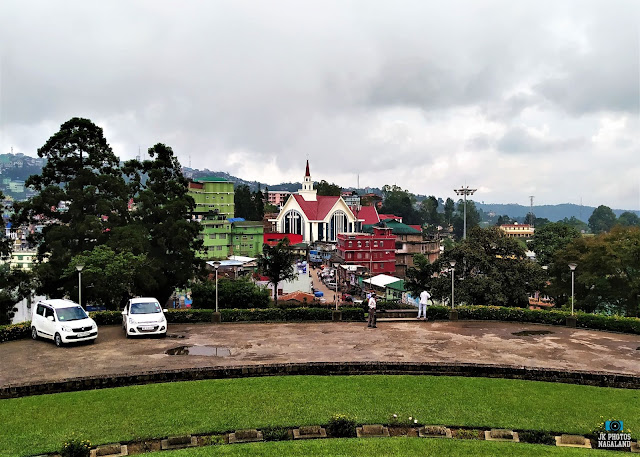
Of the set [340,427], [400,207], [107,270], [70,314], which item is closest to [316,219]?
[400,207]

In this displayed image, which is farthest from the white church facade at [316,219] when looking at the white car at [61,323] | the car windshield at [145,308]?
the white car at [61,323]

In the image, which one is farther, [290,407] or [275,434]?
[290,407]

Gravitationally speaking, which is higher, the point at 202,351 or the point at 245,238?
the point at 245,238

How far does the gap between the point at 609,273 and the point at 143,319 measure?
78.2 ft

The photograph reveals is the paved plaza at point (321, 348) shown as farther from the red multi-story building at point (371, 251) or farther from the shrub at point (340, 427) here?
the red multi-story building at point (371, 251)

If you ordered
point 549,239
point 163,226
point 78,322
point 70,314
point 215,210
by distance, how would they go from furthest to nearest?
point 215,210 < point 549,239 < point 163,226 < point 70,314 < point 78,322

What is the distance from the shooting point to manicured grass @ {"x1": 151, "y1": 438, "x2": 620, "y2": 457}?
7579mm

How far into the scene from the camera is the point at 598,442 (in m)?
8.33

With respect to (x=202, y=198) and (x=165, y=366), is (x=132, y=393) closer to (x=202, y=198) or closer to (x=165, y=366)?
(x=165, y=366)

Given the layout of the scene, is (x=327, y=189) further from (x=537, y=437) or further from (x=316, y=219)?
(x=537, y=437)

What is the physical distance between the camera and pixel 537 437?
27.8ft

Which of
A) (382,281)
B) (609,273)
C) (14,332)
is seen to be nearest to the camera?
(14,332)

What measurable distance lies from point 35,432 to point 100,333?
28.1ft

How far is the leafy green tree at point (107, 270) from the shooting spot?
69.3 feet
